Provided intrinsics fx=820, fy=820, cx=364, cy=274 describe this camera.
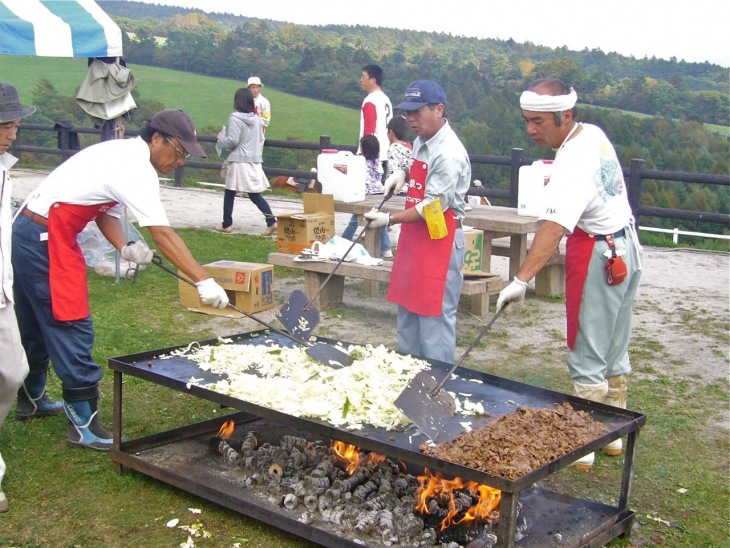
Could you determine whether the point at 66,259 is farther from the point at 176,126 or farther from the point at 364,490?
the point at 364,490

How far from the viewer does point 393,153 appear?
9.23 metres

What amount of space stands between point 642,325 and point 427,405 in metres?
5.04

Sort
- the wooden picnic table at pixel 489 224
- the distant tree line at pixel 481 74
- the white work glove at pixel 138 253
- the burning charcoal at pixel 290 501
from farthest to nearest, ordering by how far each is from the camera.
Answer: the distant tree line at pixel 481 74
the wooden picnic table at pixel 489 224
the white work glove at pixel 138 253
the burning charcoal at pixel 290 501

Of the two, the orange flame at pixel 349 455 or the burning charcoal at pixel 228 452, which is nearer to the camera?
the orange flame at pixel 349 455

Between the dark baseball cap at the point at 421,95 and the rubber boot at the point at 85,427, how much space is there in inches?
104

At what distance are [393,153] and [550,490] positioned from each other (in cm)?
562

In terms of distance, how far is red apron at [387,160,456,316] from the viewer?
17.7ft

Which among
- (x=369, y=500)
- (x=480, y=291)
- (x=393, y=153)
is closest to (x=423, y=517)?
(x=369, y=500)

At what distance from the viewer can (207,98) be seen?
104 ft

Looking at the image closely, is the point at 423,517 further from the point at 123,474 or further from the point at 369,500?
the point at 123,474

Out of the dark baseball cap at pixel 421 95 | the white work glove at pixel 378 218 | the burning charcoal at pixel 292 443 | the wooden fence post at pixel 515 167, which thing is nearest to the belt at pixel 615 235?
the dark baseball cap at pixel 421 95

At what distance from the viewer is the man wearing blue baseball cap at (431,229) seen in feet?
17.2

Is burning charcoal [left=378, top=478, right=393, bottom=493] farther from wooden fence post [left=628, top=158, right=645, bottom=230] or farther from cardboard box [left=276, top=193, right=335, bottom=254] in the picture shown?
wooden fence post [left=628, top=158, right=645, bottom=230]

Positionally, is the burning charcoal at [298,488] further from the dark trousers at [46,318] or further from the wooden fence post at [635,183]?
the wooden fence post at [635,183]
